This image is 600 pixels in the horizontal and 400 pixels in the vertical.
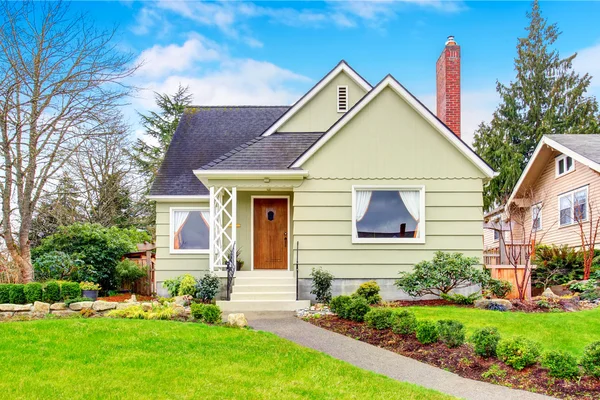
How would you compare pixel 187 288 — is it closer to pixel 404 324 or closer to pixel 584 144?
pixel 404 324

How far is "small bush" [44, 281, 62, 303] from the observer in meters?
10.2

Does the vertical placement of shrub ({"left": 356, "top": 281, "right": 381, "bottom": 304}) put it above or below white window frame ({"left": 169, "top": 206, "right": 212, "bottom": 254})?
below

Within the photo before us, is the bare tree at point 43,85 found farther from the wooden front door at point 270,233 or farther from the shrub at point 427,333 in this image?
the shrub at point 427,333

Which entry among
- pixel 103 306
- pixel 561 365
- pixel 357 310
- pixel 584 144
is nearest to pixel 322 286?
pixel 357 310

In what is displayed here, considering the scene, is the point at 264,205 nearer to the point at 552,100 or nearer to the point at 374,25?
the point at 374,25

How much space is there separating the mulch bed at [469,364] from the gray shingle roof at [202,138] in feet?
26.1

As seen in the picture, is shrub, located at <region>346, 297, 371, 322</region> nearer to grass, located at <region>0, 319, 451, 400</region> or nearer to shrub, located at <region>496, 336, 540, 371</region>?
grass, located at <region>0, 319, 451, 400</region>

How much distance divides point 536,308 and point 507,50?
30009 millimetres

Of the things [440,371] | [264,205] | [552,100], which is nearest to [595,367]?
[440,371]

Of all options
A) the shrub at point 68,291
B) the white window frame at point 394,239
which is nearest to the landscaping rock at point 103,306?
the shrub at point 68,291

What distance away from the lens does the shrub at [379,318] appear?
27.3 ft

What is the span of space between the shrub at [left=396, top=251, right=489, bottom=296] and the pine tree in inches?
920

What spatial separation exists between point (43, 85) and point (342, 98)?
7.97m

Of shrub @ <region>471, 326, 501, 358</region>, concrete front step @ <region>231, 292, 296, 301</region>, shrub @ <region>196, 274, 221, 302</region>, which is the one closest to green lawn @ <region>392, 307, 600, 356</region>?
shrub @ <region>471, 326, 501, 358</region>
